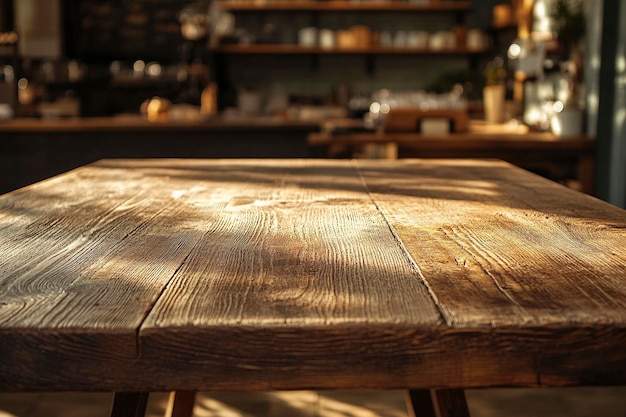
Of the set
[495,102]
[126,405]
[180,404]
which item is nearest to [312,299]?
[126,405]

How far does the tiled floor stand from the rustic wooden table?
3.90 ft

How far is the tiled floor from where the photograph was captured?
2395mm

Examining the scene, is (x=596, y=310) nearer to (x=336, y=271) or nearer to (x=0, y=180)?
(x=336, y=271)

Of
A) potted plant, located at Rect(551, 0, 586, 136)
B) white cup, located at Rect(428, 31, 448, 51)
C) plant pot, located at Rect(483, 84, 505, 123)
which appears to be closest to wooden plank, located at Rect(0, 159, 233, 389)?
→ potted plant, located at Rect(551, 0, 586, 136)

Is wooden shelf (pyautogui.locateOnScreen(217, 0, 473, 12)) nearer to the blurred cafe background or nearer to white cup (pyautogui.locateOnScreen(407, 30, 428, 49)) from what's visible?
the blurred cafe background

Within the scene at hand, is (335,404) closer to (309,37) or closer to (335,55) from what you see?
(309,37)

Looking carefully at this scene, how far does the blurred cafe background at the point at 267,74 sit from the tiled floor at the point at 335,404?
1710mm

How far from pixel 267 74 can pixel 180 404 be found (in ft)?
20.9

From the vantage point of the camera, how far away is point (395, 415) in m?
2.38

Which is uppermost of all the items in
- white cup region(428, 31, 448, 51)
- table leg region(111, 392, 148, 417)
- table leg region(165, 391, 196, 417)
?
white cup region(428, 31, 448, 51)

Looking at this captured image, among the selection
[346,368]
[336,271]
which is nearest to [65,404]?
[336,271]

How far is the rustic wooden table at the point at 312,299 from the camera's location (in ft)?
2.35

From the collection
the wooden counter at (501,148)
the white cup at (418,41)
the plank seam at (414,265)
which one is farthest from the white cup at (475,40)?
the plank seam at (414,265)

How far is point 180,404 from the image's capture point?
1671 millimetres
